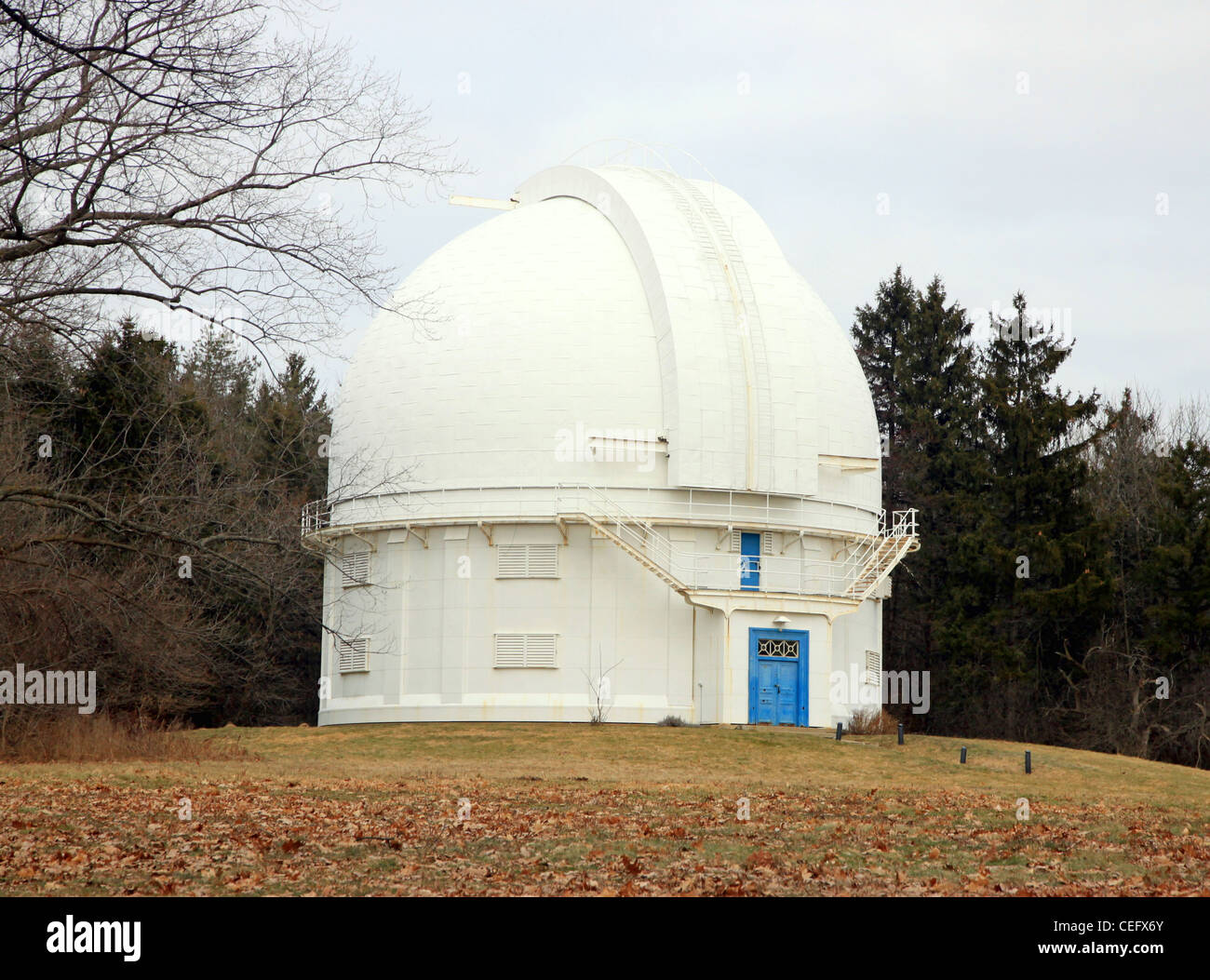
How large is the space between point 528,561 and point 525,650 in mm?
2101

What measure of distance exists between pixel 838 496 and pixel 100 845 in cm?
2744

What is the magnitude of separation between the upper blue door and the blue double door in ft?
4.53

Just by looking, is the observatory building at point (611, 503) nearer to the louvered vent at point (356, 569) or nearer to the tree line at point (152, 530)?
the louvered vent at point (356, 569)

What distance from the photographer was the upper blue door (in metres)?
36.3

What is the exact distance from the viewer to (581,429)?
35.6 metres

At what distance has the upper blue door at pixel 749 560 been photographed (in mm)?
36281

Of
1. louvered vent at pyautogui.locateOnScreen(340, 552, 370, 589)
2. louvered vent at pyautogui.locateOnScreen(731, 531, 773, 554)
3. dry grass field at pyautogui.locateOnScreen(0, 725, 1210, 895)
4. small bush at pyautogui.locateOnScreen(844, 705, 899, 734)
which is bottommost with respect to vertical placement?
dry grass field at pyautogui.locateOnScreen(0, 725, 1210, 895)

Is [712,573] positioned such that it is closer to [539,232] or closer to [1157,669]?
[539,232]

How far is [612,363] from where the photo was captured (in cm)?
3612

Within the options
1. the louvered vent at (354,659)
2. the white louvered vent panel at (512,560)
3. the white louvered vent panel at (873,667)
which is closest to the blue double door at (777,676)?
the white louvered vent panel at (873,667)

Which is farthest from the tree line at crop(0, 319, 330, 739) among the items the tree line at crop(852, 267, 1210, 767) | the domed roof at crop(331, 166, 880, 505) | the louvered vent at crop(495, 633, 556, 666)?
the tree line at crop(852, 267, 1210, 767)

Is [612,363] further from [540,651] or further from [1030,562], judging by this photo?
[1030,562]

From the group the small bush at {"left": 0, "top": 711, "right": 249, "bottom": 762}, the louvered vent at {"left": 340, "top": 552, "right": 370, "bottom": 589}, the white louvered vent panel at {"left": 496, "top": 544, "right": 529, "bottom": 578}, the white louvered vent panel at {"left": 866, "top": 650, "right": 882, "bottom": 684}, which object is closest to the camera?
the small bush at {"left": 0, "top": 711, "right": 249, "bottom": 762}

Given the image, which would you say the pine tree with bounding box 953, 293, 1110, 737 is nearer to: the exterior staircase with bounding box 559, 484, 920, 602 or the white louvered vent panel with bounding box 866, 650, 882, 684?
the white louvered vent panel with bounding box 866, 650, 882, 684
